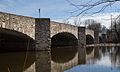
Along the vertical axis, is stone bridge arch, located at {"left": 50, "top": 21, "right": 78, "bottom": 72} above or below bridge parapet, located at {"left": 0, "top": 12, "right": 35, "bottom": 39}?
below

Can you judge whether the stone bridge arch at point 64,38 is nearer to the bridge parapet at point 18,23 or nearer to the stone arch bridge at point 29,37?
the stone arch bridge at point 29,37

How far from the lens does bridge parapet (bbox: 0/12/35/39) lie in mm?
19328

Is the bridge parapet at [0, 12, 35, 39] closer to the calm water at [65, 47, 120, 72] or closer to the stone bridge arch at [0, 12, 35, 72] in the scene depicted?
the stone bridge arch at [0, 12, 35, 72]

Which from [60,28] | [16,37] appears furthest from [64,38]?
[16,37]

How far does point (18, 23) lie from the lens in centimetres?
2120

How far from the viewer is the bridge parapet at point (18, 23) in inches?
761

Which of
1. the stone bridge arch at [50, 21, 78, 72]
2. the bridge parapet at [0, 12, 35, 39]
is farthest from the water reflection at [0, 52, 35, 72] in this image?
the stone bridge arch at [50, 21, 78, 72]

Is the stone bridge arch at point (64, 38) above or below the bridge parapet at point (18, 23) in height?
below

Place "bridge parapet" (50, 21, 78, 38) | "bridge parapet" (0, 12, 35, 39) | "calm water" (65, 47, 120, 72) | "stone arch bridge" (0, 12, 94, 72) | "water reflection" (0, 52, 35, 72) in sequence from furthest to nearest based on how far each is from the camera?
"bridge parapet" (50, 21, 78, 38), "stone arch bridge" (0, 12, 94, 72), "bridge parapet" (0, 12, 35, 39), "water reflection" (0, 52, 35, 72), "calm water" (65, 47, 120, 72)

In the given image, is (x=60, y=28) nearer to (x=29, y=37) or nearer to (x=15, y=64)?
(x=29, y=37)

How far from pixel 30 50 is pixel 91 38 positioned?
23671 millimetres

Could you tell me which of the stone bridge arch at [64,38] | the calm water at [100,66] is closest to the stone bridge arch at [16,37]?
the stone bridge arch at [64,38]

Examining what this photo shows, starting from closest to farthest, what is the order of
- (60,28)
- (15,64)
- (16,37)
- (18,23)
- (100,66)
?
(100,66), (15,64), (18,23), (16,37), (60,28)

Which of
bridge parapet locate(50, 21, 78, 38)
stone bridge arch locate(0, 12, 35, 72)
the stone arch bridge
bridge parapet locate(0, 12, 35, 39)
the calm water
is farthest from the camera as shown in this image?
bridge parapet locate(50, 21, 78, 38)
